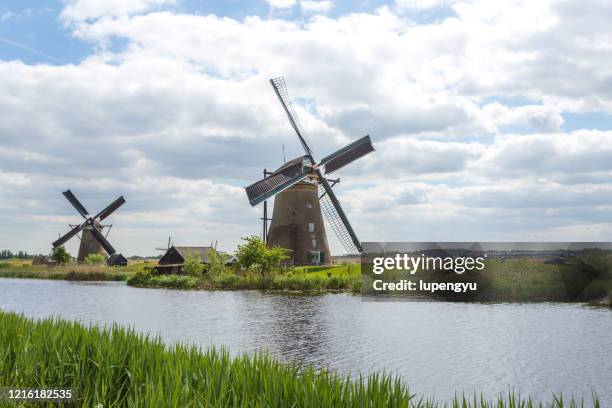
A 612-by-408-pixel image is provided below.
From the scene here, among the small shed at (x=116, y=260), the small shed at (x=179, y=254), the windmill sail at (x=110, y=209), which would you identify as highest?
the windmill sail at (x=110, y=209)

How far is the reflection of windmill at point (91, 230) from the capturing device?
6894 cm

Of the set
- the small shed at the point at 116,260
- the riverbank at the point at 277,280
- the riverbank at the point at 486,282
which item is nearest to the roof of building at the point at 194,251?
the riverbank at the point at 486,282

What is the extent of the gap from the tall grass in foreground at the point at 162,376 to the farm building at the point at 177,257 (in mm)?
43437

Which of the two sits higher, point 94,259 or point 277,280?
point 94,259

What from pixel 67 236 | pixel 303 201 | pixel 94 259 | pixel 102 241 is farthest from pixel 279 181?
pixel 67 236

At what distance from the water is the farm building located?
22.0 metres

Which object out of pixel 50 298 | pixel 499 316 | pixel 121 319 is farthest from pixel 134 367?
pixel 50 298

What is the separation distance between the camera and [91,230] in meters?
69.4

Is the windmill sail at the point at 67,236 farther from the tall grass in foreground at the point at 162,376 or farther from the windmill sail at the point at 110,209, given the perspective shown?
the tall grass in foreground at the point at 162,376

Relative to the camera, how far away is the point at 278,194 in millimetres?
44719

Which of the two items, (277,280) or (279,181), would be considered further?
(279,181)

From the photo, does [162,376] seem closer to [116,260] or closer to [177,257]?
[177,257]

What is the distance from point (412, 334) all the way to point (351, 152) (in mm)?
27793

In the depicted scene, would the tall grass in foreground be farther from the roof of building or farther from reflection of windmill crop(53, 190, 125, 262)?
reflection of windmill crop(53, 190, 125, 262)
